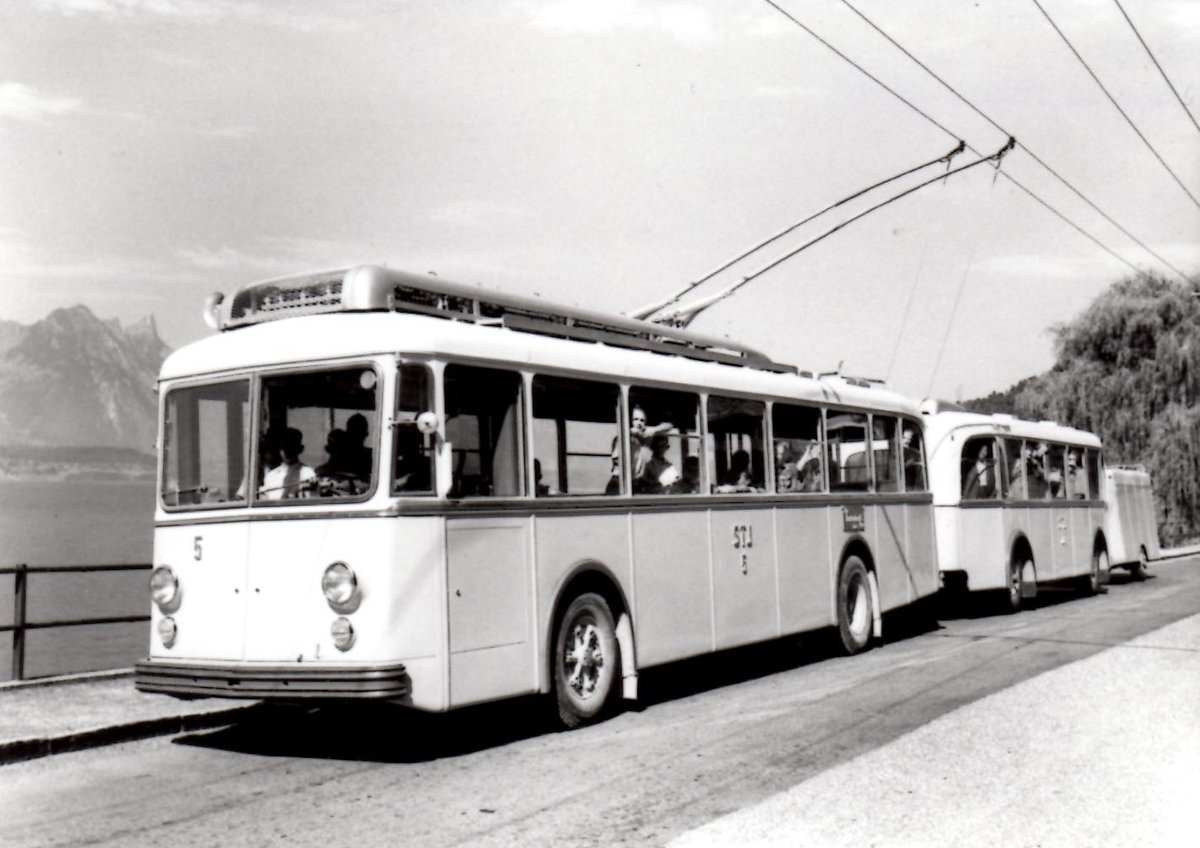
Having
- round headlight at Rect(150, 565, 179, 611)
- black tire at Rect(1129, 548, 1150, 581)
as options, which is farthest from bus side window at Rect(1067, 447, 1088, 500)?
round headlight at Rect(150, 565, 179, 611)

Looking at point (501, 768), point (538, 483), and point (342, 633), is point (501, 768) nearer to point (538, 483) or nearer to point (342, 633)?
point (342, 633)

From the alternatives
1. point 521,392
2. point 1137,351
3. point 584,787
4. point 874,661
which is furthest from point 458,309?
point 1137,351

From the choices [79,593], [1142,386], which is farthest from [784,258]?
[79,593]

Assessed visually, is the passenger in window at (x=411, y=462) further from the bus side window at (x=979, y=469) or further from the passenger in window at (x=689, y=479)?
the bus side window at (x=979, y=469)

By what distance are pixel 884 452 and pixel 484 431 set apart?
749 cm

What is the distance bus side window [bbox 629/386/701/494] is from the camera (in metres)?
10.4

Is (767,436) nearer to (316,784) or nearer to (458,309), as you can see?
(458,309)

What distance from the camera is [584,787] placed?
7.21 m

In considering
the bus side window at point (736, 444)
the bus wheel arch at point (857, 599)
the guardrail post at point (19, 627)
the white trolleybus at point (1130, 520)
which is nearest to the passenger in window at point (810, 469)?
the bus side window at point (736, 444)

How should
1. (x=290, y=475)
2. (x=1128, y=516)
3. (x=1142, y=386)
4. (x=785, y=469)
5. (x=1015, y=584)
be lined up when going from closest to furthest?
(x=290, y=475) → (x=785, y=469) → (x=1015, y=584) → (x=1128, y=516) → (x=1142, y=386)

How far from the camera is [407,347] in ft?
26.8

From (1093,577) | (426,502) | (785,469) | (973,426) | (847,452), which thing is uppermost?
(973,426)

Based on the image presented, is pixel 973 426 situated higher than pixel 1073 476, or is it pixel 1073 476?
pixel 973 426

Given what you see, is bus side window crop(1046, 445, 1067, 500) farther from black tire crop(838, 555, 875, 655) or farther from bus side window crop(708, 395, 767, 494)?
bus side window crop(708, 395, 767, 494)
